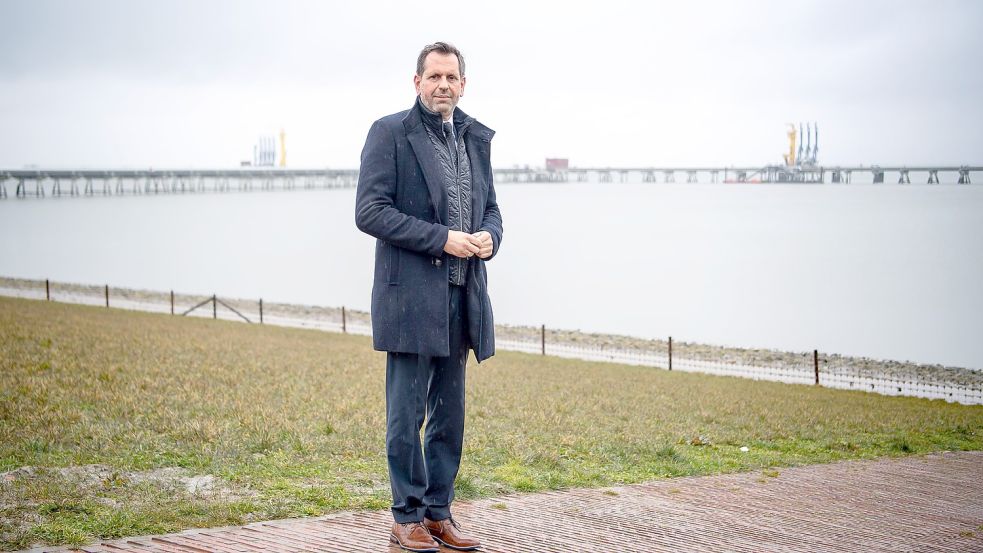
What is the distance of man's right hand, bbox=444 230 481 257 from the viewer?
423 centimetres

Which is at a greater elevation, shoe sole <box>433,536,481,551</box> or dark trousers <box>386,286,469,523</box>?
dark trousers <box>386,286,469,523</box>

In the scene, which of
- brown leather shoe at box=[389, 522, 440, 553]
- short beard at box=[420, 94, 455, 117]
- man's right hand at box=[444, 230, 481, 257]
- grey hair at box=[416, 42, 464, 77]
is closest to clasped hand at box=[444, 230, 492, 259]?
man's right hand at box=[444, 230, 481, 257]

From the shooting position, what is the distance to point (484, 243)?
4.34 metres

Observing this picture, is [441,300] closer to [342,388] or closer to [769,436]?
[769,436]

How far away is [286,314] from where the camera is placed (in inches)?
1553

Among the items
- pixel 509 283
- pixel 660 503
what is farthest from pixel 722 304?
pixel 660 503

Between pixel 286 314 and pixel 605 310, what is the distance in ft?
47.4

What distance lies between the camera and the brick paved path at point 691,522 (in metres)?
4.34

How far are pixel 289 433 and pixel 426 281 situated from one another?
3.32m

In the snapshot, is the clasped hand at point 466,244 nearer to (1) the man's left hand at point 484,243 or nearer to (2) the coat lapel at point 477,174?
(1) the man's left hand at point 484,243

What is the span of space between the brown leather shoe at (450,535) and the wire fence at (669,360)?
14993 mm

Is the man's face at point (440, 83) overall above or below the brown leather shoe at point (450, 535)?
above

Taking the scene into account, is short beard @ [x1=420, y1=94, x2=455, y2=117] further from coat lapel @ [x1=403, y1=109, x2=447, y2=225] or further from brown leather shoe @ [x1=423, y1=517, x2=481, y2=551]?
brown leather shoe @ [x1=423, y1=517, x2=481, y2=551]

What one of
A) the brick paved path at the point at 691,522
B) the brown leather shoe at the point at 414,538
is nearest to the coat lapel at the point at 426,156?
the brown leather shoe at the point at 414,538
